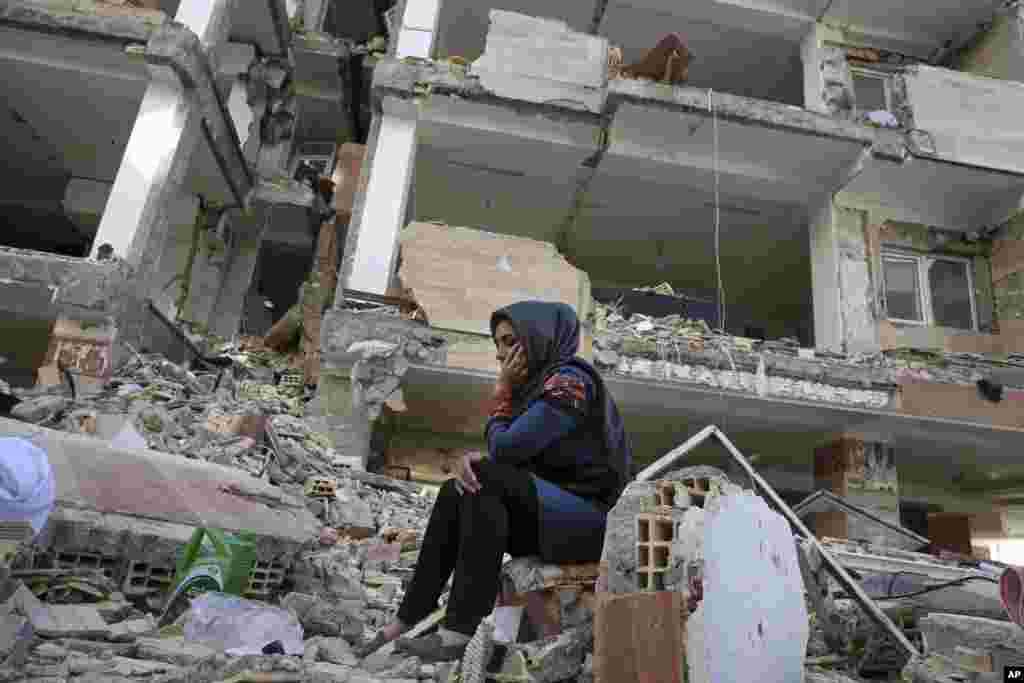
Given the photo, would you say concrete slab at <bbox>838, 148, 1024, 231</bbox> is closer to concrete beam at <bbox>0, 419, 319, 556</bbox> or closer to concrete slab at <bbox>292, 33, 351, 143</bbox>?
concrete beam at <bbox>0, 419, 319, 556</bbox>

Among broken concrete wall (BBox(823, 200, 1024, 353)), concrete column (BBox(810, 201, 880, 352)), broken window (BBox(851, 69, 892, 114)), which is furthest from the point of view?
broken window (BBox(851, 69, 892, 114))

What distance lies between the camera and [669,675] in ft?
5.87

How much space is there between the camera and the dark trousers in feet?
7.22

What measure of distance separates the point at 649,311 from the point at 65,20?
817 centimetres

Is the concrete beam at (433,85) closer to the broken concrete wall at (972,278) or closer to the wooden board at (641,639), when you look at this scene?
the broken concrete wall at (972,278)

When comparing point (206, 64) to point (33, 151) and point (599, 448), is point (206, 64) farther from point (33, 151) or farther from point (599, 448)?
point (599, 448)

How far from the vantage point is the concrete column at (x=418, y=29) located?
8.62 m

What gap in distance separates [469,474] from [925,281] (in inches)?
367

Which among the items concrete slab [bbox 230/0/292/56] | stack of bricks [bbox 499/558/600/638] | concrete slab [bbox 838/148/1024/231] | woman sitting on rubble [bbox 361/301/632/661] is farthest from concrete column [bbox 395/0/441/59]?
stack of bricks [bbox 499/558/600/638]

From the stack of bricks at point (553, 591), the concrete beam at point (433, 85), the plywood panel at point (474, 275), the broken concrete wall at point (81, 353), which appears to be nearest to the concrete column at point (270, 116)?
the concrete beam at point (433, 85)

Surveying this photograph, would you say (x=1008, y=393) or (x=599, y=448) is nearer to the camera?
(x=599, y=448)

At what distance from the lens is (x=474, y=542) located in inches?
87.4

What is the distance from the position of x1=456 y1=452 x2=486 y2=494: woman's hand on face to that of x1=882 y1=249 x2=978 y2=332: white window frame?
328 inches

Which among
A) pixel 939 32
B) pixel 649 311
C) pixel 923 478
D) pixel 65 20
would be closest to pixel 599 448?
pixel 649 311
